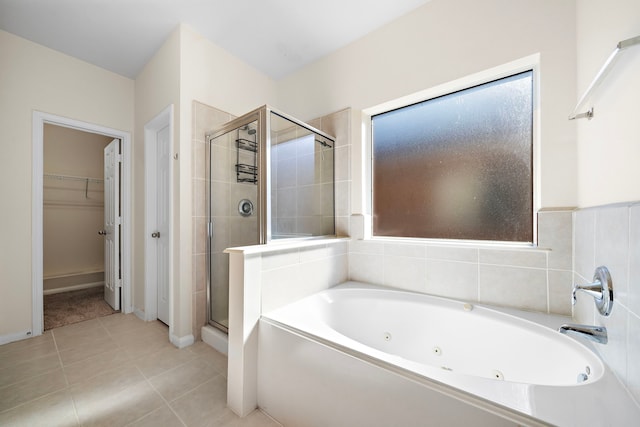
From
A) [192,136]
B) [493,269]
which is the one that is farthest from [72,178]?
[493,269]

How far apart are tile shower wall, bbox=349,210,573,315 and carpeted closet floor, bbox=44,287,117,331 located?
293 cm

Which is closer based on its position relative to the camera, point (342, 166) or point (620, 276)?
point (620, 276)

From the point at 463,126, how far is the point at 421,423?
1738 millimetres

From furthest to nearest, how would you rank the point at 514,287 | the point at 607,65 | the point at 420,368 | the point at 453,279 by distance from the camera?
1. the point at 453,279
2. the point at 514,287
3. the point at 420,368
4. the point at 607,65

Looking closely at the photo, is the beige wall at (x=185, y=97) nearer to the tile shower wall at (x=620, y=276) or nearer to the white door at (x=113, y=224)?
the white door at (x=113, y=224)

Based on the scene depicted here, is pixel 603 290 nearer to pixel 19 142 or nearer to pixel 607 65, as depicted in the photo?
pixel 607 65

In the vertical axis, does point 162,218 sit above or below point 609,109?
below

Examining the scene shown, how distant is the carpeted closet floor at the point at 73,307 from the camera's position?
94.0 inches

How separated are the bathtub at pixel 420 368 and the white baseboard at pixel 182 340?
3.25 ft

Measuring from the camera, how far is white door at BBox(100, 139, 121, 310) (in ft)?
8.61

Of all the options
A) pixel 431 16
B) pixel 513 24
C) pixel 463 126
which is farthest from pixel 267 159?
pixel 513 24

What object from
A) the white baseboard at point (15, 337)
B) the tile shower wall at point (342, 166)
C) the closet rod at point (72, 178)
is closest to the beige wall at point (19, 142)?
the white baseboard at point (15, 337)

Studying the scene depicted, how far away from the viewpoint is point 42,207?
217 centimetres

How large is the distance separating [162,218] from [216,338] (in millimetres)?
1280
